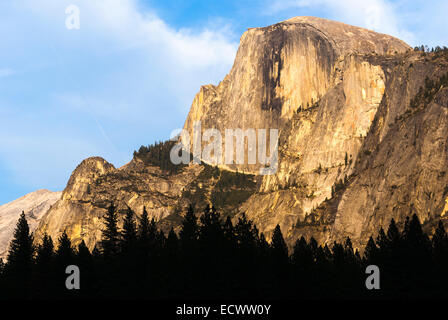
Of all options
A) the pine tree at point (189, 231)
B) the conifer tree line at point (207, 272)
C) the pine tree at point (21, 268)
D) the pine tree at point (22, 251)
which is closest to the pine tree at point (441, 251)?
the conifer tree line at point (207, 272)

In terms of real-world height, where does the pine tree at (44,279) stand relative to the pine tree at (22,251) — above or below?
below

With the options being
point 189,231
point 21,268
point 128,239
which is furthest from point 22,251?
point 189,231

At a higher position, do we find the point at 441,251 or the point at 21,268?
the point at 441,251

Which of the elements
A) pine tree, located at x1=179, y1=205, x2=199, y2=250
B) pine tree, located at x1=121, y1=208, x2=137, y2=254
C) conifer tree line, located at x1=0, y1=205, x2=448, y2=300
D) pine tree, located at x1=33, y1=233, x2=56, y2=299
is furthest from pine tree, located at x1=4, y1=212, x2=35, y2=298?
pine tree, located at x1=179, y1=205, x2=199, y2=250

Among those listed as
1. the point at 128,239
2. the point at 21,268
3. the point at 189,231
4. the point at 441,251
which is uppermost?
the point at 189,231

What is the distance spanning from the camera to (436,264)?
115m

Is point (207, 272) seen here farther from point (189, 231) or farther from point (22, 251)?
point (22, 251)

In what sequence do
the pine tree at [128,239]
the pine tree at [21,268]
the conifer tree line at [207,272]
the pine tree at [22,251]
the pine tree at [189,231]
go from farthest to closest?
1. the pine tree at [189,231]
2. the pine tree at [22,251]
3. the pine tree at [21,268]
4. the pine tree at [128,239]
5. the conifer tree line at [207,272]

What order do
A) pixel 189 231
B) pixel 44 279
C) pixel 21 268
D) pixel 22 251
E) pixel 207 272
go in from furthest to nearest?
1. pixel 189 231
2. pixel 22 251
3. pixel 21 268
4. pixel 44 279
5. pixel 207 272

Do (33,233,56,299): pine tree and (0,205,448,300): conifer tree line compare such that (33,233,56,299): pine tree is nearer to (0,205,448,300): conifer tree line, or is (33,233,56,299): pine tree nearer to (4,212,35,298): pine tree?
(0,205,448,300): conifer tree line

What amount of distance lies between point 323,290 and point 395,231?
17.5 m

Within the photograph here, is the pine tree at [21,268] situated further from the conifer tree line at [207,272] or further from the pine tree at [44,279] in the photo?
the pine tree at [44,279]

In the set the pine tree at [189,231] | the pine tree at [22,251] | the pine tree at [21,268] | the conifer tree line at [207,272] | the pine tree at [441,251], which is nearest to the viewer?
the conifer tree line at [207,272]

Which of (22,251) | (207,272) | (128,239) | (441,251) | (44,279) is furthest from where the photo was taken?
(22,251)
